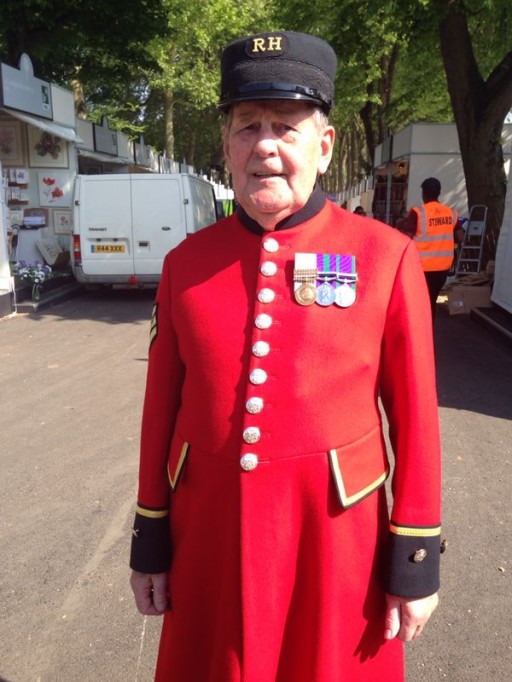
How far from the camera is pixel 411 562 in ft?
5.12

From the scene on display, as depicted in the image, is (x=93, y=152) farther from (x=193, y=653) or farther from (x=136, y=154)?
(x=193, y=653)

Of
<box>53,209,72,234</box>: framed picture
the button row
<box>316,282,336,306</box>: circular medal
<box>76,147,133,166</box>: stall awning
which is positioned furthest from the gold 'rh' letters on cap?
<box>76,147,133,166</box>: stall awning

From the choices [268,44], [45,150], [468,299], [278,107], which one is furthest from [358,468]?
[45,150]

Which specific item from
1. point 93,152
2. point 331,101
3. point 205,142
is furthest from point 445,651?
point 205,142

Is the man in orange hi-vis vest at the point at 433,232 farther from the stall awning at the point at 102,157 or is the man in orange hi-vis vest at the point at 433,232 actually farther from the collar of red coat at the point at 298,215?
the stall awning at the point at 102,157

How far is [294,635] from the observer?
1.61m

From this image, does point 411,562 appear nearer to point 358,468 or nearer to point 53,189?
point 358,468

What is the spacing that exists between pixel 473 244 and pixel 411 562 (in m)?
12.0

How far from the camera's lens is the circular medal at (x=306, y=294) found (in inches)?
61.9

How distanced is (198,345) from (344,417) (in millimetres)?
395

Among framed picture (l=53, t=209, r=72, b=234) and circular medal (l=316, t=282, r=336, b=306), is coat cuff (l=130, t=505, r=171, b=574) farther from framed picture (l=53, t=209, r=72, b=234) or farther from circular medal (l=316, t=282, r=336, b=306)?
framed picture (l=53, t=209, r=72, b=234)

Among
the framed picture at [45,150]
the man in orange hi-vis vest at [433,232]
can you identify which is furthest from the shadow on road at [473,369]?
the framed picture at [45,150]

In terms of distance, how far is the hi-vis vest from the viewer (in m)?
8.14

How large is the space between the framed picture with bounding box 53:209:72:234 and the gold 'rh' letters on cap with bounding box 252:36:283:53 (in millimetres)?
14591
